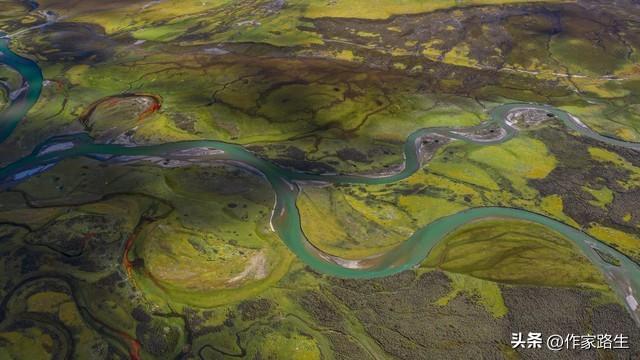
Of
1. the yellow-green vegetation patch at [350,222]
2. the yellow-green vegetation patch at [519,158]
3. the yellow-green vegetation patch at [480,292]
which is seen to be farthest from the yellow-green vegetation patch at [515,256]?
the yellow-green vegetation patch at [519,158]

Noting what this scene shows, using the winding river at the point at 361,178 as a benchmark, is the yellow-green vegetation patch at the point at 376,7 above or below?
above

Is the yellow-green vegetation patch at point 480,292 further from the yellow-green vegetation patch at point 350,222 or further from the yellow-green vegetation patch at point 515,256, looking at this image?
the yellow-green vegetation patch at point 350,222

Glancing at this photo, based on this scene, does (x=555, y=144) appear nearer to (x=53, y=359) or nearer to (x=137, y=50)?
(x=53, y=359)

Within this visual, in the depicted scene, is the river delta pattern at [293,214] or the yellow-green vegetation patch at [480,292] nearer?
the river delta pattern at [293,214]

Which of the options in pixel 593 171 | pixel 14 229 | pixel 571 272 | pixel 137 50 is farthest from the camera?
pixel 137 50

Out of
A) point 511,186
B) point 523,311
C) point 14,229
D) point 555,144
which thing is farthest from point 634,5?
point 14,229

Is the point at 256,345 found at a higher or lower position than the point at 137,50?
lower

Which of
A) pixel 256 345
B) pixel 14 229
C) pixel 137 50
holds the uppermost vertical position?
pixel 137 50
